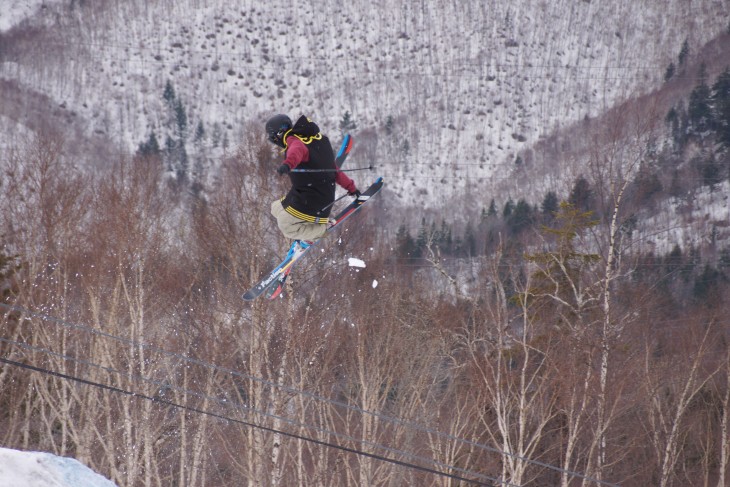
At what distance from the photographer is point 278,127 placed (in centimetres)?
802

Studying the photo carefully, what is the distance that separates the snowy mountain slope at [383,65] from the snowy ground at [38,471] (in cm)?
8316

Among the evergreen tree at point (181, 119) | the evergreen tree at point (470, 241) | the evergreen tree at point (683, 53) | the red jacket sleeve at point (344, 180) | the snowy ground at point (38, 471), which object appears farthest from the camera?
the evergreen tree at point (683, 53)

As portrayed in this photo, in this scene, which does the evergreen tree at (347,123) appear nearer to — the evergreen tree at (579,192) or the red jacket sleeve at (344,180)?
the evergreen tree at (579,192)

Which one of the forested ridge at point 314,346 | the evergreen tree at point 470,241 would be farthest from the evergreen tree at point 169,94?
the forested ridge at point 314,346

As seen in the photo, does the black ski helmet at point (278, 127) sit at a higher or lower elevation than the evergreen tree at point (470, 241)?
higher

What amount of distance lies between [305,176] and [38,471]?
4.07 m

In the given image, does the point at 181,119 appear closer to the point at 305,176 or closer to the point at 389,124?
the point at 389,124

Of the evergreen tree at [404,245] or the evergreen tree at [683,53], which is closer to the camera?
the evergreen tree at [404,245]

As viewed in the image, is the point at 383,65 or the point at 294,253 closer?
the point at 294,253

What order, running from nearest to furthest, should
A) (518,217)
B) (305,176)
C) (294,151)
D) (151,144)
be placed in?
(294,151)
(305,176)
(518,217)
(151,144)

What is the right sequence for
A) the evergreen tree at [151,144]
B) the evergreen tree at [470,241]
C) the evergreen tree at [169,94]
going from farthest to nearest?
the evergreen tree at [169,94] < the evergreen tree at [151,144] < the evergreen tree at [470,241]

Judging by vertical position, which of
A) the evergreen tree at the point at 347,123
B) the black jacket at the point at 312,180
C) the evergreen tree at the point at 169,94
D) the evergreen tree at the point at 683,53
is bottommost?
the black jacket at the point at 312,180

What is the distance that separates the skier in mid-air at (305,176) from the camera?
26.7ft

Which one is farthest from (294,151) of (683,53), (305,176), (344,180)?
(683,53)
